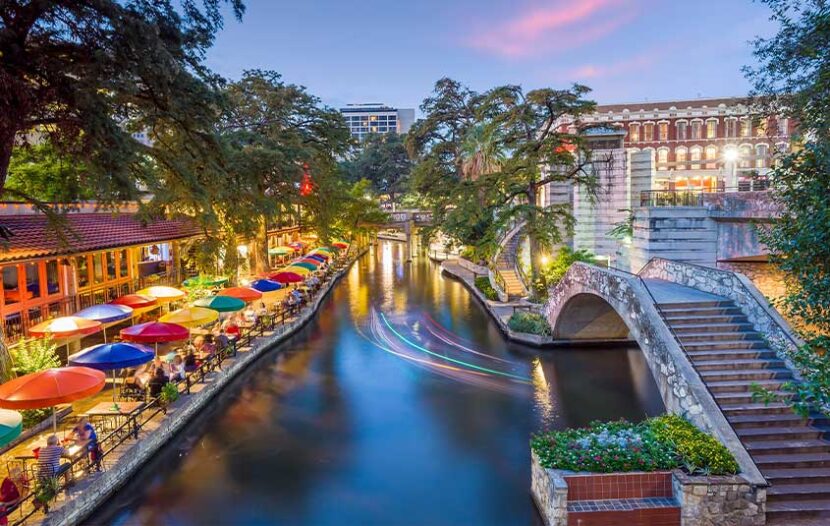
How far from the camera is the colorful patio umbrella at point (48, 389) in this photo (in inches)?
417

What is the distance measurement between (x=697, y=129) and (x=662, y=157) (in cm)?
468

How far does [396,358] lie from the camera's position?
21.8 meters

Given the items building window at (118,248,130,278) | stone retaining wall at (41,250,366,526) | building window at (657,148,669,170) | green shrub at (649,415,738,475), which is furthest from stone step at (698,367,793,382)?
building window at (657,148,669,170)

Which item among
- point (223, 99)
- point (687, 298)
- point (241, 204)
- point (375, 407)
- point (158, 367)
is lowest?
point (375, 407)

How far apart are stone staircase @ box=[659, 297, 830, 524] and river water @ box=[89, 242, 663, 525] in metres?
3.41

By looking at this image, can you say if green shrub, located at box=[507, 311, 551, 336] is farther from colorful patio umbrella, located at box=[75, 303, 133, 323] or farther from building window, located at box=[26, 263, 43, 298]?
building window, located at box=[26, 263, 43, 298]

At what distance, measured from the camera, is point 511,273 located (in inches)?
1479

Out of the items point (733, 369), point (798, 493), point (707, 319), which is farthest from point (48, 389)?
point (707, 319)

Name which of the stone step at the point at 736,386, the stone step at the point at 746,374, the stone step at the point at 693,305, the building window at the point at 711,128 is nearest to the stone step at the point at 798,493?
Answer: the stone step at the point at 736,386

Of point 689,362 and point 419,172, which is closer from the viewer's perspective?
point 689,362

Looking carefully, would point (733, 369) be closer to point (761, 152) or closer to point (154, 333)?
point (154, 333)

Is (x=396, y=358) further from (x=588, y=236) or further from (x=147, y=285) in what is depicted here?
(x=588, y=236)

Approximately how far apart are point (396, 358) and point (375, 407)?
→ 551 cm

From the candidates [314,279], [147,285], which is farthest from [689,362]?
[314,279]
